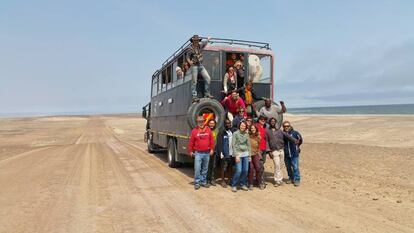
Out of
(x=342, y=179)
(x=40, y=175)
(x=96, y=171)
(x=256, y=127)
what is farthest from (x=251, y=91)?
(x=40, y=175)

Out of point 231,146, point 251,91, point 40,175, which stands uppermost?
point 251,91

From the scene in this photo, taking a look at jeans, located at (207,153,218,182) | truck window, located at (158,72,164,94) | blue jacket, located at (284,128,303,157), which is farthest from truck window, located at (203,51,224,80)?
truck window, located at (158,72,164,94)

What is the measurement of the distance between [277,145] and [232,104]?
61.2 inches

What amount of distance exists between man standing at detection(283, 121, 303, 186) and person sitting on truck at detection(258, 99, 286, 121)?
73 centimetres

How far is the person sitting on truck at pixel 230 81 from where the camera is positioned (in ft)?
34.1

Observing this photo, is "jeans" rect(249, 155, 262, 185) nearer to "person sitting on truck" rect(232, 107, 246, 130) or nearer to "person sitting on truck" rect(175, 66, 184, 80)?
"person sitting on truck" rect(232, 107, 246, 130)

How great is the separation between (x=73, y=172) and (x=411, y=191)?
371 inches

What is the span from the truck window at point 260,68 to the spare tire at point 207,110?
67.2 inches

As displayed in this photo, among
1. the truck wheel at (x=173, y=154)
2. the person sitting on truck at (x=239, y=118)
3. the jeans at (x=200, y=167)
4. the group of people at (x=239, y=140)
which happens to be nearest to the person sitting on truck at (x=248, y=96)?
the group of people at (x=239, y=140)

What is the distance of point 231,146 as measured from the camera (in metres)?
9.25

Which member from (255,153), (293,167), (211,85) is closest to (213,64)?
(211,85)

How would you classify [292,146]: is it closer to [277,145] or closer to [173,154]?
[277,145]

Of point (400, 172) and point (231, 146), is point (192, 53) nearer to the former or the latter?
point (231, 146)

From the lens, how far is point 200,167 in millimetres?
9391
